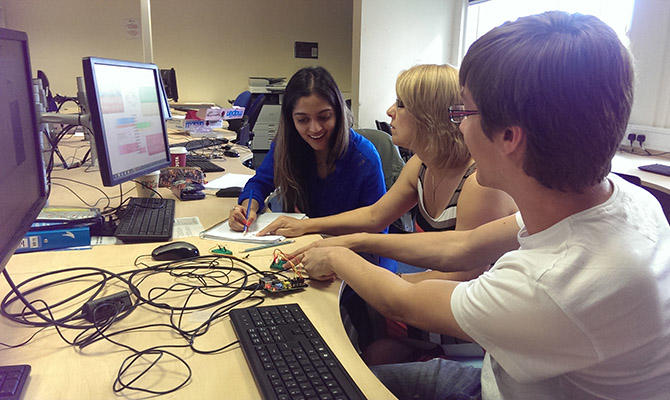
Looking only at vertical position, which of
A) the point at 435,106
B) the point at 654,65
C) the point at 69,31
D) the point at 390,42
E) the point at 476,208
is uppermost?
the point at 69,31

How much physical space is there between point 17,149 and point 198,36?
6595 mm

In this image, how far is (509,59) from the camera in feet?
2.18

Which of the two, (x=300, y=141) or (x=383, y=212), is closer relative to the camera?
(x=383, y=212)

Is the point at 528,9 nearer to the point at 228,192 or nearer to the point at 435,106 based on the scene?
the point at 435,106

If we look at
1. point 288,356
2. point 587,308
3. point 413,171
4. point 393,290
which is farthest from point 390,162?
point 587,308

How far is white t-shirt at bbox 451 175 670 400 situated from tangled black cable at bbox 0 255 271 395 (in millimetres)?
498

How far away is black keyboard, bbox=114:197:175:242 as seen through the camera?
1391 millimetres

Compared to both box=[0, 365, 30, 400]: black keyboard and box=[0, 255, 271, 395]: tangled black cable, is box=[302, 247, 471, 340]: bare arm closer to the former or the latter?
box=[0, 255, 271, 395]: tangled black cable

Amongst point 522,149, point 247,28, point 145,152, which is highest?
point 247,28

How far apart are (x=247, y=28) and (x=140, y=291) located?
6.72m

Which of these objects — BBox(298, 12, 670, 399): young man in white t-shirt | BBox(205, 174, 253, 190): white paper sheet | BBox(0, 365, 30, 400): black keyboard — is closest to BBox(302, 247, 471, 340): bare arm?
BBox(298, 12, 670, 399): young man in white t-shirt

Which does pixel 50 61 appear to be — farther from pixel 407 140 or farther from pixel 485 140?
pixel 485 140

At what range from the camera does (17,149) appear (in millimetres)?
906

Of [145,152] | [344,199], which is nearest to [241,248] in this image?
[145,152]
